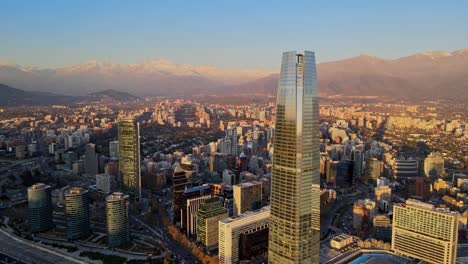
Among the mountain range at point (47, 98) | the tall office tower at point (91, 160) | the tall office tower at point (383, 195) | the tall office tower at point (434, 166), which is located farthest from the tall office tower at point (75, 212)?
the mountain range at point (47, 98)

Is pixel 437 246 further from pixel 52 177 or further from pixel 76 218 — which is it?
pixel 52 177

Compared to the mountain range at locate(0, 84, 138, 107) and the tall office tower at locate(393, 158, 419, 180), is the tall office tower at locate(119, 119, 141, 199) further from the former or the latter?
the mountain range at locate(0, 84, 138, 107)

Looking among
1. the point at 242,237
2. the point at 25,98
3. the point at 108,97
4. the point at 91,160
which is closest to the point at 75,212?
the point at 242,237

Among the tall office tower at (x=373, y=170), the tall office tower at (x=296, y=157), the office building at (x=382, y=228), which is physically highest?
the tall office tower at (x=296, y=157)

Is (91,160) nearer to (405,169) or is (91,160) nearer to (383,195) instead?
(383,195)

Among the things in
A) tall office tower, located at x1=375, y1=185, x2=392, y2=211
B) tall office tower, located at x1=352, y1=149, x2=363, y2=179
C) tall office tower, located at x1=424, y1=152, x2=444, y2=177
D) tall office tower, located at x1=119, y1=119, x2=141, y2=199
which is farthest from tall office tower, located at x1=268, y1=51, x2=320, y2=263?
tall office tower, located at x1=424, y1=152, x2=444, y2=177

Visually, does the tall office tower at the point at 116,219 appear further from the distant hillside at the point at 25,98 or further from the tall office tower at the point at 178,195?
the distant hillside at the point at 25,98
